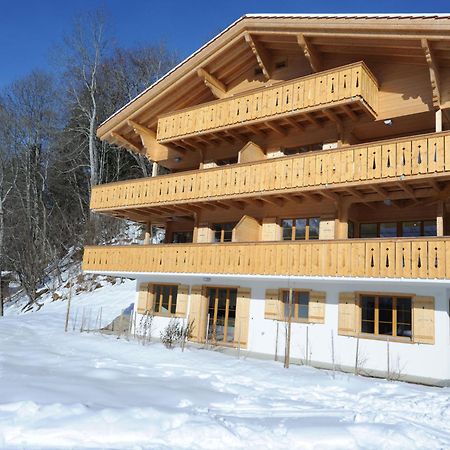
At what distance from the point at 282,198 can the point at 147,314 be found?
747 centimetres

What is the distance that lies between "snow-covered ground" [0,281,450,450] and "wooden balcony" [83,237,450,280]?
325 cm

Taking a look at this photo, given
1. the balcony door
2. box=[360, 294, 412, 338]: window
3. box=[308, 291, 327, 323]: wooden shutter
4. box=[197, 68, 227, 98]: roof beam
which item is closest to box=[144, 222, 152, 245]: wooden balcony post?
the balcony door

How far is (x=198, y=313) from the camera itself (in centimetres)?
1811

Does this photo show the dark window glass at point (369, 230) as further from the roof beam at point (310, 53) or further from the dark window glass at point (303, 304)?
the roof beam at point (310, 53)

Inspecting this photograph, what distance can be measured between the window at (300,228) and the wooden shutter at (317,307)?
214cm

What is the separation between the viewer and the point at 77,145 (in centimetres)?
3953

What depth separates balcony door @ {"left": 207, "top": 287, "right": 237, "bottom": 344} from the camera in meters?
17.3

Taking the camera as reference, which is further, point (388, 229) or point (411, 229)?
point (388, 229)

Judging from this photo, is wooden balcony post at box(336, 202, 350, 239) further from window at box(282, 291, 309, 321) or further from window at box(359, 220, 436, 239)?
window at box(282, 291, 309, 321)

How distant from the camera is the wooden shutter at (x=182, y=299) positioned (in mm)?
18672

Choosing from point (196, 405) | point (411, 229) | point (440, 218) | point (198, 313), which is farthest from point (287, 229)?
point (196, 405)

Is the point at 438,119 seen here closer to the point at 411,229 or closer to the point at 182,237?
the point at 411,229

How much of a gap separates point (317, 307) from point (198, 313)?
500 centimetres

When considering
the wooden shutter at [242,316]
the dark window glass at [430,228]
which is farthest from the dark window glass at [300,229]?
the dark window glass at [430,228]
